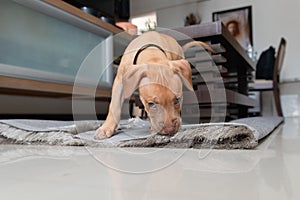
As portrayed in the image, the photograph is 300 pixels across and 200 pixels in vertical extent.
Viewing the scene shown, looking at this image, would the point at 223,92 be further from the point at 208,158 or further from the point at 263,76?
the point at 263,76

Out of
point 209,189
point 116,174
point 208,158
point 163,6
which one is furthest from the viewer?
point 163,6

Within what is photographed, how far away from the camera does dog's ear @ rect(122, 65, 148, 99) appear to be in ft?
2.44

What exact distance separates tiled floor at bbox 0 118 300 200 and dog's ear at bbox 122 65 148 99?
157 millimetres

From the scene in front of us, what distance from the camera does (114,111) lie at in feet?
2.75

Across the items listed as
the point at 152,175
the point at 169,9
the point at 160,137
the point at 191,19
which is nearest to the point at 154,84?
the point at 160,137

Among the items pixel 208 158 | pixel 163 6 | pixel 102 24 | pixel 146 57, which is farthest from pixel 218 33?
pixel 163 6

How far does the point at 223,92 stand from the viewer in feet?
3.80

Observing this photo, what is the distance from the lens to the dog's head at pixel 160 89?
0.71 meters

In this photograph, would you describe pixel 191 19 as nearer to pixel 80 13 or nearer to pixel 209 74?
pixel 80 13

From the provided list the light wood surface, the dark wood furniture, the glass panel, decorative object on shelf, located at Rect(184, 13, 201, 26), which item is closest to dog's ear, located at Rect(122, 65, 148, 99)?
the dark wood furniture

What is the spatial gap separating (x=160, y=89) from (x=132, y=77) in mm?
90

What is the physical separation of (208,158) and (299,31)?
370 centimetres

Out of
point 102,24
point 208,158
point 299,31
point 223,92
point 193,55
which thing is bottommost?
point 208,158

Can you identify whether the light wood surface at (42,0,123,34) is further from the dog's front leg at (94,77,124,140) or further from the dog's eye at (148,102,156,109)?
the dog's eye at (148,102,156,109)
